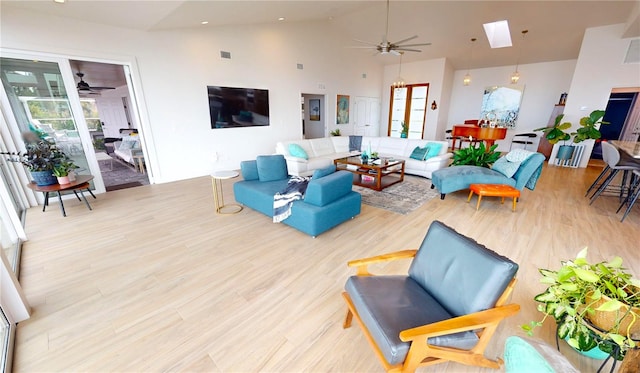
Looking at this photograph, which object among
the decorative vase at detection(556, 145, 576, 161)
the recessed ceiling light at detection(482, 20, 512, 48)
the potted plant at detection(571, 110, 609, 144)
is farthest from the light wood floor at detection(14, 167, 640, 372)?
the recessed ceiling light at detection(482, 20, 512, 48)

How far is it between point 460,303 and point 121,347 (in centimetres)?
211

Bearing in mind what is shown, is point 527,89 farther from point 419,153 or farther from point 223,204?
point 223,204

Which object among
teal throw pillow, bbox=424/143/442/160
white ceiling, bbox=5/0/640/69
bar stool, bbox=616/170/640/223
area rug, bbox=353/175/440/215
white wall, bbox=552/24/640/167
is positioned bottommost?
area rug, bbox=353/175/440/215

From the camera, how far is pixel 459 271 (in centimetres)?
142

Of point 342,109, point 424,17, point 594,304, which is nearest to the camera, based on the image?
point 594,304

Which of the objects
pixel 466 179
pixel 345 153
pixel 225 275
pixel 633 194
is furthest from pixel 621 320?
pixel 345 153

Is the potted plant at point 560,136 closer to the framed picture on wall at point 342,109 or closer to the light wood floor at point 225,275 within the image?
the light wood floor at point 225,275

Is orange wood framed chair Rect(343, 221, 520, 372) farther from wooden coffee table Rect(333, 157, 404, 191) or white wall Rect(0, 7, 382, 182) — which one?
white wall Rect(0, 7, 382, 182)

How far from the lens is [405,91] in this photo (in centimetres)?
947

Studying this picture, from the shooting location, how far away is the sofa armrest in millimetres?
2836

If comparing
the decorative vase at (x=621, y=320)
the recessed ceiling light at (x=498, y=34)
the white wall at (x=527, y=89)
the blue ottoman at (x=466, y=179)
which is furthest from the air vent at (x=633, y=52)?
the decorative vase at (x=621, y=320)

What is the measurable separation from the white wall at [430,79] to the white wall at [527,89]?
0.66 metres

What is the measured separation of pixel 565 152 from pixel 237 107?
850 centimetres

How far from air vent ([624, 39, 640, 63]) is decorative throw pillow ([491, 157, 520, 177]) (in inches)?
181
